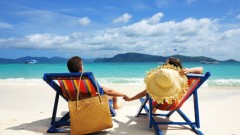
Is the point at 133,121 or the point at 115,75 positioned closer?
the point at 133,121

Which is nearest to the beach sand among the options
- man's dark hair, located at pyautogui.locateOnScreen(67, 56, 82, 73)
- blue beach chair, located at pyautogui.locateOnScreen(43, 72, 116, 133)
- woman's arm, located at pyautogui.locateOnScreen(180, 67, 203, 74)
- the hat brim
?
blue beach chair, located at pyautogui.locateOnScreen(43, 72, 116, 133)

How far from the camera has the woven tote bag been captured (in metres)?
4.05

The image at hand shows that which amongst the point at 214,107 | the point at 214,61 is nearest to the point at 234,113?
the point at 214,107

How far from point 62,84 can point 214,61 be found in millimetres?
63643

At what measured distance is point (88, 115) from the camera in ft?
13.3

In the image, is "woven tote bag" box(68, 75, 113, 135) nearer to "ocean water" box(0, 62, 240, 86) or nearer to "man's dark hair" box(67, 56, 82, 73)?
"man's dark hair" box(67, 56, 82, 73)

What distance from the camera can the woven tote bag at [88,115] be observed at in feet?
13.3

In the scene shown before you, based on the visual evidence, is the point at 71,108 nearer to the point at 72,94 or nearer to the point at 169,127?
the point at 72,94

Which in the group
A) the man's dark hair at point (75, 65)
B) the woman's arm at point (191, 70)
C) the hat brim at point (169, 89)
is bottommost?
the hat brim at point (169, 89)

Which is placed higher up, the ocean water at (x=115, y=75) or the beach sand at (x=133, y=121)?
the beach sand at (x=133, y=121)

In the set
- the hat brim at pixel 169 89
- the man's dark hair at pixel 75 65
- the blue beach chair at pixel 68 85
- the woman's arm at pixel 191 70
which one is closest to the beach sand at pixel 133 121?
the blue beach chair at pixel 68 85

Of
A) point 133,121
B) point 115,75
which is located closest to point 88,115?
point 133,121

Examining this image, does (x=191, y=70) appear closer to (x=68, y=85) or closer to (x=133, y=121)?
(x=133, y=121)

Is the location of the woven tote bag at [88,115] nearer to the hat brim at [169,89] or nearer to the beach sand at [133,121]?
the beach sand at [133,121]
